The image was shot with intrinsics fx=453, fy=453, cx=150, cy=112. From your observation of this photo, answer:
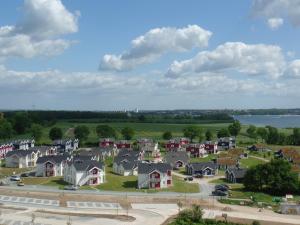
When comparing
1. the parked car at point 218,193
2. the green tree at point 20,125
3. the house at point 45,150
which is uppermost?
the green tree at point 20,125

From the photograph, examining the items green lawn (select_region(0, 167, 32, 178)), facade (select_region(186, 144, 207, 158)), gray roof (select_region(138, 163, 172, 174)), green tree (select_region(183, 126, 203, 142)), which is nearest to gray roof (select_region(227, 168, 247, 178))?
gray roof (select_region(138, 163, 172, 174))

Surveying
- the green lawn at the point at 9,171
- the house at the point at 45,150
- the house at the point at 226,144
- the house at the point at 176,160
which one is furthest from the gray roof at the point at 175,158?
the house at the point at 226,144

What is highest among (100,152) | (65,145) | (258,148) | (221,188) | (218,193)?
(65,145)

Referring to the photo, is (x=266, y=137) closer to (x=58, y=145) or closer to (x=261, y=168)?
(x=58, y=145)

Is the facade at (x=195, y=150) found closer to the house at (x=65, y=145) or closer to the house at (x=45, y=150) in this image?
the house at (x=65, y=145)

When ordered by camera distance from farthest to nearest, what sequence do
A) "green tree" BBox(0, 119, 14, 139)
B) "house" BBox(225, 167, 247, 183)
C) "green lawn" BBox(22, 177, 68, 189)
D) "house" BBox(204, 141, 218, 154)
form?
"green tree" BBox(0, 119, 14, 139), "house" BBox(204, 141, 218, 154), "house" BBox(225, 167, 247, 183), "green lawn" BBox(22, 177, 68, 189)

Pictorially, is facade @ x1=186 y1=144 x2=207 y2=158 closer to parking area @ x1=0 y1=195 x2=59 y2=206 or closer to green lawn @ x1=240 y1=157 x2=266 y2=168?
green lawn @ x1=240 y1=157 x2=266 y2=168

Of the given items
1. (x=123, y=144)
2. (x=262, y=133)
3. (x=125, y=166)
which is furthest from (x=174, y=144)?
(x=125, y=166)

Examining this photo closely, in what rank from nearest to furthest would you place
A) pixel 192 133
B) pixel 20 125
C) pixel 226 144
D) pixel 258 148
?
pixel 258 148 < pixel 226 144 < pixel 192 133 < pixel 20 125

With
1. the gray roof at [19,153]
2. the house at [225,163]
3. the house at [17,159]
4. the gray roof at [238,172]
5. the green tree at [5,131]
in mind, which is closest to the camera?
the gray roof at [238,172]

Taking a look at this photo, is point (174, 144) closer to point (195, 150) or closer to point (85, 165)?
point (195, 150)
